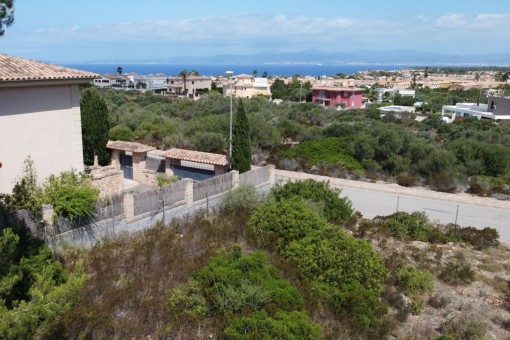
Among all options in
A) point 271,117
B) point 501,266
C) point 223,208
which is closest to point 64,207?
point 223,208

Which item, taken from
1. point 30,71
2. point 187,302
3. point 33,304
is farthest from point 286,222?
point 30,71

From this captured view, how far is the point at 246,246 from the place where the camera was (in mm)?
12953

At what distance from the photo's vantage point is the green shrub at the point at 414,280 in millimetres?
11664

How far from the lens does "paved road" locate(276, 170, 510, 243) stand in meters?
18.8

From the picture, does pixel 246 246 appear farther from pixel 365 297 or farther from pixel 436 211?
pixel 436 211

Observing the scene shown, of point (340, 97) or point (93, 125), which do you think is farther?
point (340, 97)

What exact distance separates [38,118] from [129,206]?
4.15 meters

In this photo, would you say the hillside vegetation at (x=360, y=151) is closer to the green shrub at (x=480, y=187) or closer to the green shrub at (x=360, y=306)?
the green shrub at (x=480, y=187)

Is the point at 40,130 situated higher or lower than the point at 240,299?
higher

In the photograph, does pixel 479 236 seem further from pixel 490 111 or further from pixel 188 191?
pixel 490 111

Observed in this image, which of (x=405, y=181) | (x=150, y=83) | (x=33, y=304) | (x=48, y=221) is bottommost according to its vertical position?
(x=405, y=181)

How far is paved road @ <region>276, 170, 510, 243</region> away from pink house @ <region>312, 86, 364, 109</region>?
57194 millimetres

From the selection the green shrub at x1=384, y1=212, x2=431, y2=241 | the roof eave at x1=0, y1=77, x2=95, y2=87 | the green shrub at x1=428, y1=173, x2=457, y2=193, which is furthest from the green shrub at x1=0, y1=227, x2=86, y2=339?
the green shrub at x1=428, y1=173, x2=457, y2=193

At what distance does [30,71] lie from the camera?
13977 millimetres
